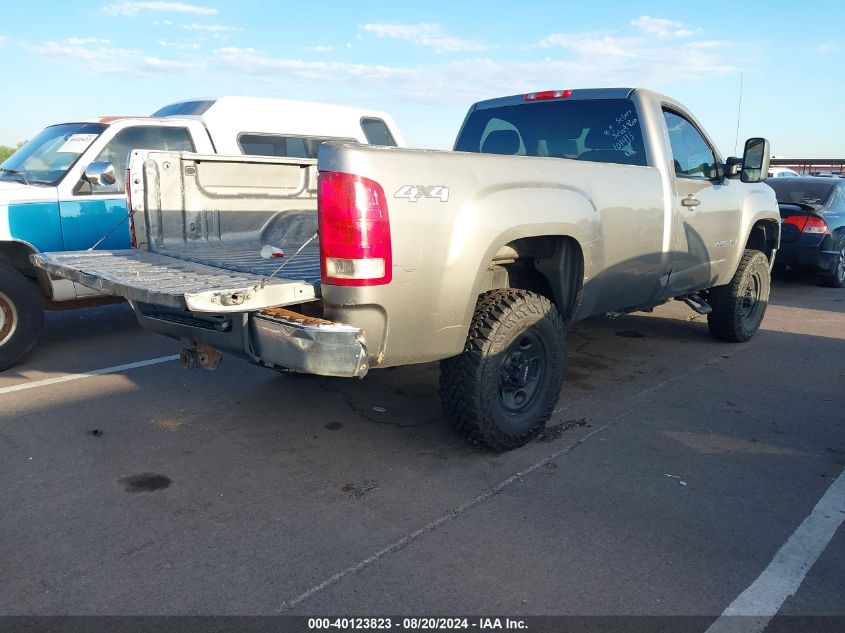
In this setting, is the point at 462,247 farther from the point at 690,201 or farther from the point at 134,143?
the point at 134,143

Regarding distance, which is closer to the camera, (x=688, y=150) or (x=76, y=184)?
(x=688, y=150)

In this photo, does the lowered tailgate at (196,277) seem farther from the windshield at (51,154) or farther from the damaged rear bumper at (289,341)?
the windshield at (51,154)

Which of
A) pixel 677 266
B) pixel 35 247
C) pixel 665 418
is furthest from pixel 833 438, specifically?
pixel 35 247

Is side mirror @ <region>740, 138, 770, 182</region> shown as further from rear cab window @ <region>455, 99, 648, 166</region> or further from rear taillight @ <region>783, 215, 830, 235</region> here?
rear taillight @ <region>783, 215, 830, 235</region>

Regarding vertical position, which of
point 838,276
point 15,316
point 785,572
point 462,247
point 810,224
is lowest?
point 785,572

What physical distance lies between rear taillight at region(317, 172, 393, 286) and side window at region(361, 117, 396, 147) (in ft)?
18.5

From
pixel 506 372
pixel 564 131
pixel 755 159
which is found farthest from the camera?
pixel 755 159

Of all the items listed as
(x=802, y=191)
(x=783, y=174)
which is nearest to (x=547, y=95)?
(x=802, y=191)

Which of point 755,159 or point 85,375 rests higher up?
point 755,159

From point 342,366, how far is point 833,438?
3222 millimetres

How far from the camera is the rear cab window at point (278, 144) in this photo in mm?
7250

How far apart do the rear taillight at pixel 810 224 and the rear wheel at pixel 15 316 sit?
9464 millimetres

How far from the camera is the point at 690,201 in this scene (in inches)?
205

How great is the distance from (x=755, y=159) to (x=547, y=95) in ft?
5.78
